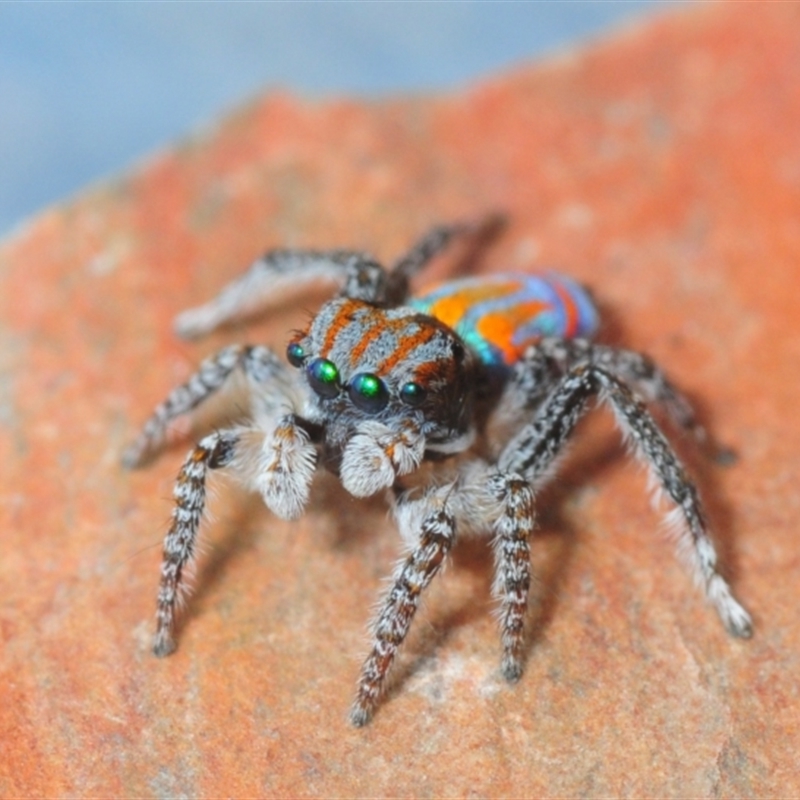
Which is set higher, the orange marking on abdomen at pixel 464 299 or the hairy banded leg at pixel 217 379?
the hairy banded leg at pixel 217 379

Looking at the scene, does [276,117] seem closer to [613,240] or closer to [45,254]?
[45,254]

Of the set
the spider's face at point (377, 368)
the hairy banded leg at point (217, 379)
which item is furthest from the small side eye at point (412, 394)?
the hairy banded leg at point (217, 379)

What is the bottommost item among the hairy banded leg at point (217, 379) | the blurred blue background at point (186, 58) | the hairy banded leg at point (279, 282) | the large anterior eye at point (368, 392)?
the blurred blue background at point (186, 58)

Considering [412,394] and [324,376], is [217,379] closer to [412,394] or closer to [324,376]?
[324,376]

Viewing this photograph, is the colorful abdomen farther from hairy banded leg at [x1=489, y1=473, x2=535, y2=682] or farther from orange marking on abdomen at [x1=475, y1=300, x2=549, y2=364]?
hairy banded leg at [x1=489, y1=473, x2=535, y2=682]

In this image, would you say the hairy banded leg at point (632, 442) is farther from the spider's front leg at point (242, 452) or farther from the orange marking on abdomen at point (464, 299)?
the spider's front leg at point (242, 452)

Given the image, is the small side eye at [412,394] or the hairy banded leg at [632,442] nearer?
the small side eye at [412,394]

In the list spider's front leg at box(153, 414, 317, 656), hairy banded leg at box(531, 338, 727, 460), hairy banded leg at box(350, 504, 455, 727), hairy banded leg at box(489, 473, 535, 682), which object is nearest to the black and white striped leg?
spider's front leg at box(153, 414, 317, 656)

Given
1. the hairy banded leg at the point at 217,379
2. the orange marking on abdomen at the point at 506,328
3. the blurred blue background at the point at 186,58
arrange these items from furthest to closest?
the blurred blue background at the point at 186,58 < the orange marking on abdomen at the point at 506,328 < the hairy banded leg at the point at 217,379
